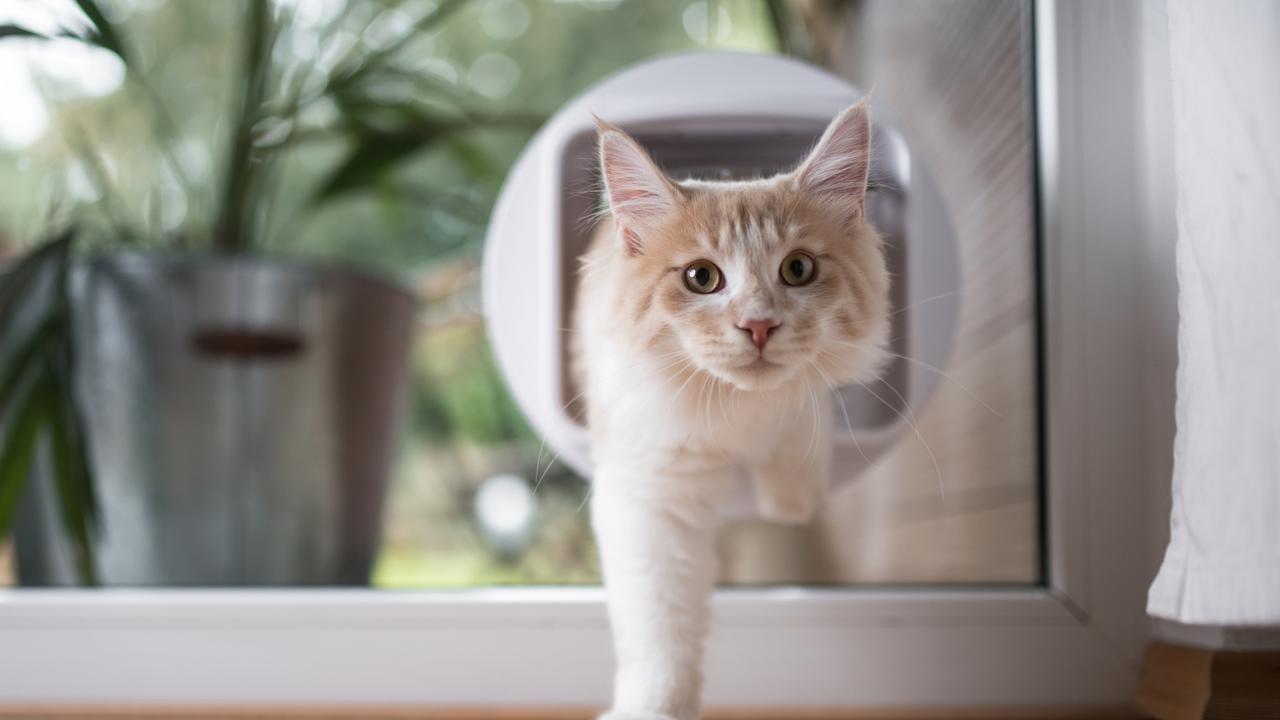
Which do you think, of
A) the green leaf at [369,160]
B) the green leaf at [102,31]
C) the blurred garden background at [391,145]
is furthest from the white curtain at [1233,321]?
the green leaf at [369,160]

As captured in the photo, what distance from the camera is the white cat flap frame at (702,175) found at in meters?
0.76

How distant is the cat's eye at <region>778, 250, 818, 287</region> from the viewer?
0.63m

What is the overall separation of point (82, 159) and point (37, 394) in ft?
1.97

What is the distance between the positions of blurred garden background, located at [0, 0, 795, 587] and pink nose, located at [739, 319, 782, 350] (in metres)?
0.53

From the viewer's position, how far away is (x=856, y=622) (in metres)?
0.96

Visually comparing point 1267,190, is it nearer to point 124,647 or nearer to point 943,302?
point 943,302

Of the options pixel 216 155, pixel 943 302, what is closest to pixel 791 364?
pixel 943 302

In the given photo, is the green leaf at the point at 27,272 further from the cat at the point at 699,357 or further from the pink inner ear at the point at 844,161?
the pink inner ear at the point at 844,161

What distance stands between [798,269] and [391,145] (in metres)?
1.13

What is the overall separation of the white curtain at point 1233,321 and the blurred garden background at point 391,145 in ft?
2.17

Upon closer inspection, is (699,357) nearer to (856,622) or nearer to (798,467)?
(798,467)

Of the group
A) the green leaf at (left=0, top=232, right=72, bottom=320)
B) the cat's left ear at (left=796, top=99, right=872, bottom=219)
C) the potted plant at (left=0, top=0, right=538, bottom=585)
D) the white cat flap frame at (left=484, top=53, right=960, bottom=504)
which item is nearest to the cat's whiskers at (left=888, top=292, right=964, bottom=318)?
the white cat flap frame at (left=484, top=53, right=960, bottom=504)

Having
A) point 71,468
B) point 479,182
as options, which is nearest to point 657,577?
point 71,468

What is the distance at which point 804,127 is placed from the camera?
79 centimetres
